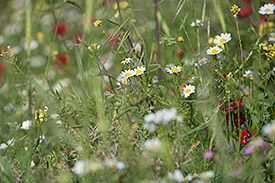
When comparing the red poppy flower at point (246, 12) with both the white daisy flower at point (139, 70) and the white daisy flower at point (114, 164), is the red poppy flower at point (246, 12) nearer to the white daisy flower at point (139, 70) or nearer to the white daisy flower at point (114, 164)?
the white daisy flower at point (139, 70)

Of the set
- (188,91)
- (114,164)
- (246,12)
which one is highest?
(246,12)

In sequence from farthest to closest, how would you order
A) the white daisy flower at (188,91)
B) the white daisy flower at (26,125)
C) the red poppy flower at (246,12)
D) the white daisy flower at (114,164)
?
the red poppy flower at (246,12) < the white daisy flower at (26,125) < the white daisy flower at (188,91) < the white daisy flower at (114,164)

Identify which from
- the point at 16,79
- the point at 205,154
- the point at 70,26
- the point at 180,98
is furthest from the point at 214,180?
the point at 70,26

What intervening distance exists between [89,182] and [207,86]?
1.49 feet

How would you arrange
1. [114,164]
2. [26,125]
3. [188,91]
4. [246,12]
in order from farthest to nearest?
[246,12], [26,125], [188,91], [114,164]

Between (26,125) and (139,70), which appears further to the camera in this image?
(26,125)

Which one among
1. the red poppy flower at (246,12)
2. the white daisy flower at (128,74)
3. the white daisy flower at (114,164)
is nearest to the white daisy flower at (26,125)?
the white daisy flower at (128,74)

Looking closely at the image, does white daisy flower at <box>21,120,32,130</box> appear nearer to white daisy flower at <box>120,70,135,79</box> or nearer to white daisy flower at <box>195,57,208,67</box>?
white daisy flower at <box>120,70,135,79</box>

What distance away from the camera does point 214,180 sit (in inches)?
32.3

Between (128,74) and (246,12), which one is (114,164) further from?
(246,12)

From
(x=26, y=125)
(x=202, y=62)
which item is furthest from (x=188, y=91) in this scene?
(x=26, y=125)

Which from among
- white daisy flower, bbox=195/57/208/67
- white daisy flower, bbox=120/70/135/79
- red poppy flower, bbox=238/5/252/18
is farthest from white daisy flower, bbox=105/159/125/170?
red poppy flower, bbox=238/5/252/18

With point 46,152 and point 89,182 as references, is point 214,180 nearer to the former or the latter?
point 89,182

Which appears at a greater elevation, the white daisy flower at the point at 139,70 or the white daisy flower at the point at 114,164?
the white daisy flower at the point at 139,70
